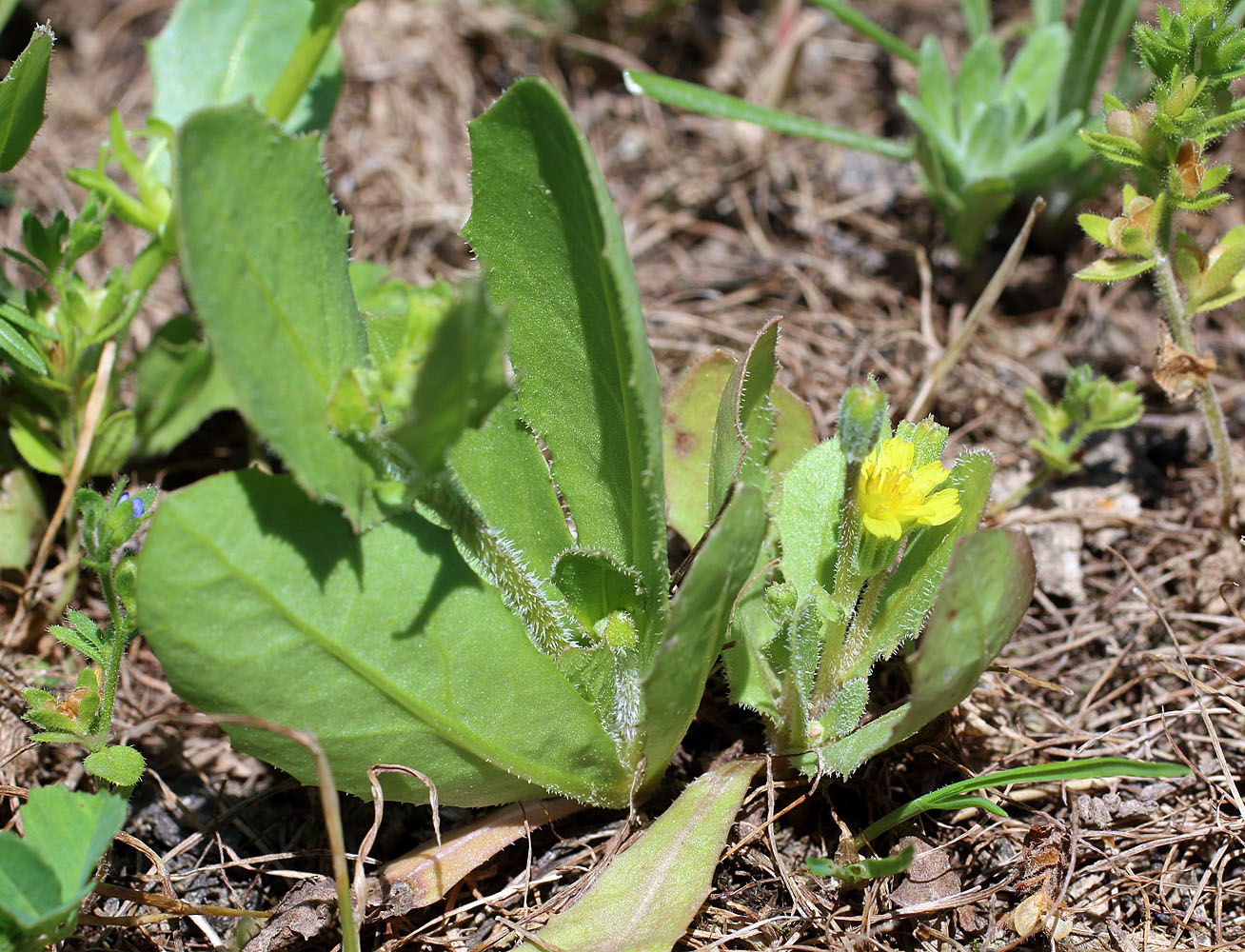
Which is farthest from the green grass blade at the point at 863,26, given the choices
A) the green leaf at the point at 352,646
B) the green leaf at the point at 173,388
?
the green leaf at the point at 352,646

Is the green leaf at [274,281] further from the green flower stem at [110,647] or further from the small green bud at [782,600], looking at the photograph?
the small green bud at [782,600]

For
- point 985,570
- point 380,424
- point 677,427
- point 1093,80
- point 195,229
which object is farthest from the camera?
point 1093,80

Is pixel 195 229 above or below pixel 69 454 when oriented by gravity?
above

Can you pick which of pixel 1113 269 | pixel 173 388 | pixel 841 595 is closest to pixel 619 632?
pixel 841 595

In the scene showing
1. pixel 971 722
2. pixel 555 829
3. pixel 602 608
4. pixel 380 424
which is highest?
pixel 380 424

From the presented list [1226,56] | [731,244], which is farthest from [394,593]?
[731,244]

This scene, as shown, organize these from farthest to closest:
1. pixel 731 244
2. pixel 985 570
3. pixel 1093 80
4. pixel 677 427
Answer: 1. pixel 731 244
2. pixel 1093 80
3. pixel 677 427
4. pixel 985 570

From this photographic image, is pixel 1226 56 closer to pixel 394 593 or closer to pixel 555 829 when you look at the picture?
pixel 394 593

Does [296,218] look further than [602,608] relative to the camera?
No
